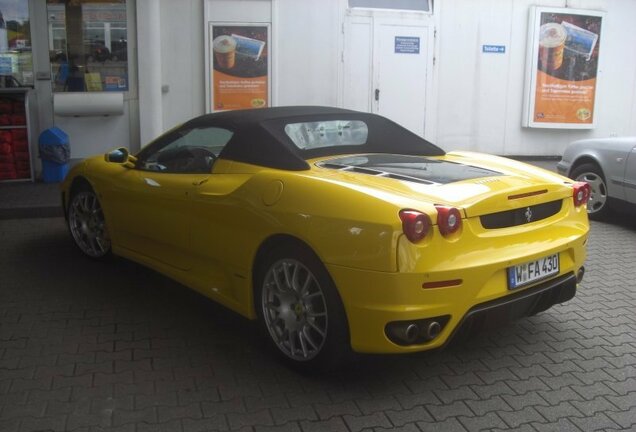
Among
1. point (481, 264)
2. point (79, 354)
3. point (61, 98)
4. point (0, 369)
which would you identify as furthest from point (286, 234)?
point (61, 98)

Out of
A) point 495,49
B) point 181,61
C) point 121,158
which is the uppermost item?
point 495,49

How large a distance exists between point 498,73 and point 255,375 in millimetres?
9528

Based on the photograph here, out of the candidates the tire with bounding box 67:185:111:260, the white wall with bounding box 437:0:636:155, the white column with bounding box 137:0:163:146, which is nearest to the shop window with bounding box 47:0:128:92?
Answer: the white column with bounding box 137:0:163:146

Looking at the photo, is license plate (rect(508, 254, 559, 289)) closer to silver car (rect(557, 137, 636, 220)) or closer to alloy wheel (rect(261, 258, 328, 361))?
alloy wheel (rect(261, 258, 328, 361))

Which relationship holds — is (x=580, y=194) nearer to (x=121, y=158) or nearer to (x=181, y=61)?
(x=121, y=158)

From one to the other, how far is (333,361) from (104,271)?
2.96 m

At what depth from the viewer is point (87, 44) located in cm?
1006

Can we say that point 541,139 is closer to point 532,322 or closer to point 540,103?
point 540,103

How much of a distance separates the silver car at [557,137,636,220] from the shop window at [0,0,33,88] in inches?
292

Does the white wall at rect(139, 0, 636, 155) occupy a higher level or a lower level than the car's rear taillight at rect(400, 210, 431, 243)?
higher

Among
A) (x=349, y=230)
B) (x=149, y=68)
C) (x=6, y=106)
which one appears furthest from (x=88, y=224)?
(x=149, y=68)

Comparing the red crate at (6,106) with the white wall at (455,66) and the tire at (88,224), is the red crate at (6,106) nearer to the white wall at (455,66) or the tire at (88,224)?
the white wall at (455,66)

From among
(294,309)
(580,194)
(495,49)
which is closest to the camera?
(294,309)

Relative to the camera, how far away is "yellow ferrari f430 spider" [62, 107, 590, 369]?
134 inches
